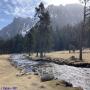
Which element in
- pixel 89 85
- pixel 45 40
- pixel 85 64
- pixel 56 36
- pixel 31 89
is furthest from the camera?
pixel 56 36

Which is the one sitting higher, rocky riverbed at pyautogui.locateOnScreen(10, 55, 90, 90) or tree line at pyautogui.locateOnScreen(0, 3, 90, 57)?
tree line at pyautogui.locateOnScreen(0, 3, 90, 57)

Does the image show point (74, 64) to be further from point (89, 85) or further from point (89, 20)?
point (89, 85)

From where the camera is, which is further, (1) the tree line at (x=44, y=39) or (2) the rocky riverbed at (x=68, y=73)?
(1) the tree line at (x=44, y=39)

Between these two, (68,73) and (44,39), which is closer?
(68,73)

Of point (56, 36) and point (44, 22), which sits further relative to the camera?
point (56, 36)

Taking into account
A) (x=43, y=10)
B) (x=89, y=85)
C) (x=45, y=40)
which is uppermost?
(x=43, y=10)

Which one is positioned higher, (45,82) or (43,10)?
(43,10)

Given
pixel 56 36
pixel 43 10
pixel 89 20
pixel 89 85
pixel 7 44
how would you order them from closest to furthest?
pixel 89 85 → pixel 89 20 → pixel 43 10 → pixel 56 36 → pixel 7 44

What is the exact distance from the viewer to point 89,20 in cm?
5719

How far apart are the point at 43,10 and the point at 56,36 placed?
77.0 meters

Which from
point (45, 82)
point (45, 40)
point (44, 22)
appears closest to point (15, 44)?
point (45, 40)

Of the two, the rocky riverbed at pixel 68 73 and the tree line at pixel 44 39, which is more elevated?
the tree line at pixel 44 39

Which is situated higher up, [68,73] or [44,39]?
[44,39]

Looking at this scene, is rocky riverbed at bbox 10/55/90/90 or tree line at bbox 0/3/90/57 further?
tree line at bbox 0/3/90/57
